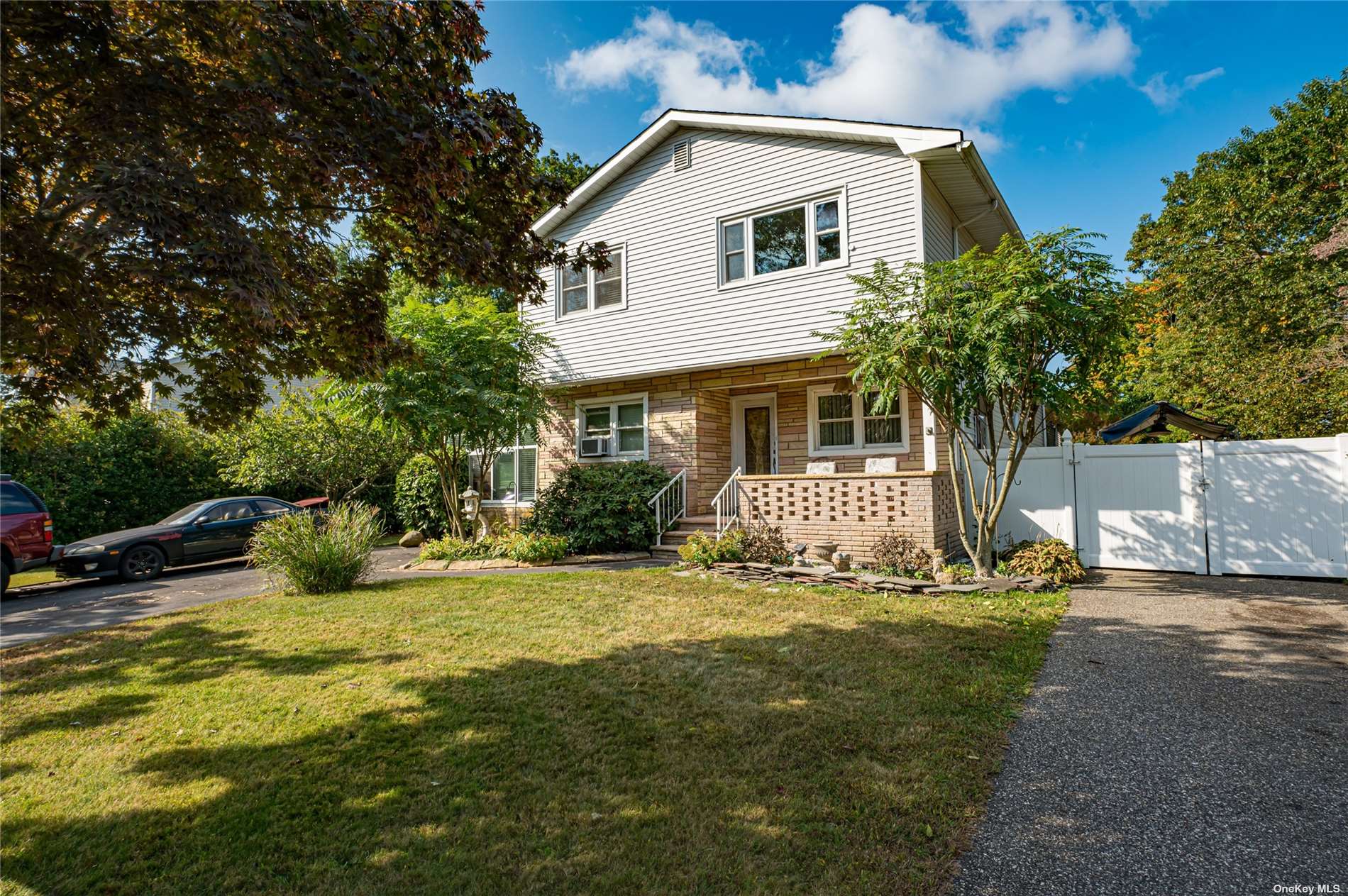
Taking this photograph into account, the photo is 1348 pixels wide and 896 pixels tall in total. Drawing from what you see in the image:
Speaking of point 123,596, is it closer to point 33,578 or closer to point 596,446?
point 33,578

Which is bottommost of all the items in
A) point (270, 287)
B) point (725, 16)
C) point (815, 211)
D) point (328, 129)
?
point (270, 287)

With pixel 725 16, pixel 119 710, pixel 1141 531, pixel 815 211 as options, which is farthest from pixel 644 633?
pixel 725 16

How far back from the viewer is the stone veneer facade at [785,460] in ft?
29.1

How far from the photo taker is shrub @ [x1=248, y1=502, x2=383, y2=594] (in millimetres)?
8141

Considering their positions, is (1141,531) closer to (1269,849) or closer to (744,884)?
(1269,849)

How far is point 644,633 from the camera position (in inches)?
228

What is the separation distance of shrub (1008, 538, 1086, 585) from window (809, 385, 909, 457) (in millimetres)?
3076

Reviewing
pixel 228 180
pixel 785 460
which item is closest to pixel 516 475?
pixel 785 460

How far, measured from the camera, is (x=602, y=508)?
37.3 ft

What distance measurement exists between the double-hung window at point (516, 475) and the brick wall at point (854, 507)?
613 centimetres

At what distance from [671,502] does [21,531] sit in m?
10.7

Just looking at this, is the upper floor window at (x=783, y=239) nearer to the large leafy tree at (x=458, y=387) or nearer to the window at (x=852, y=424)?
the window at (x=852, y=424)

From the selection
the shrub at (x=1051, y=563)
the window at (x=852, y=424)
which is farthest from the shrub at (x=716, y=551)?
the shrub at (x=1051, y=563)

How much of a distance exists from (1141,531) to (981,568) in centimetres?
282
